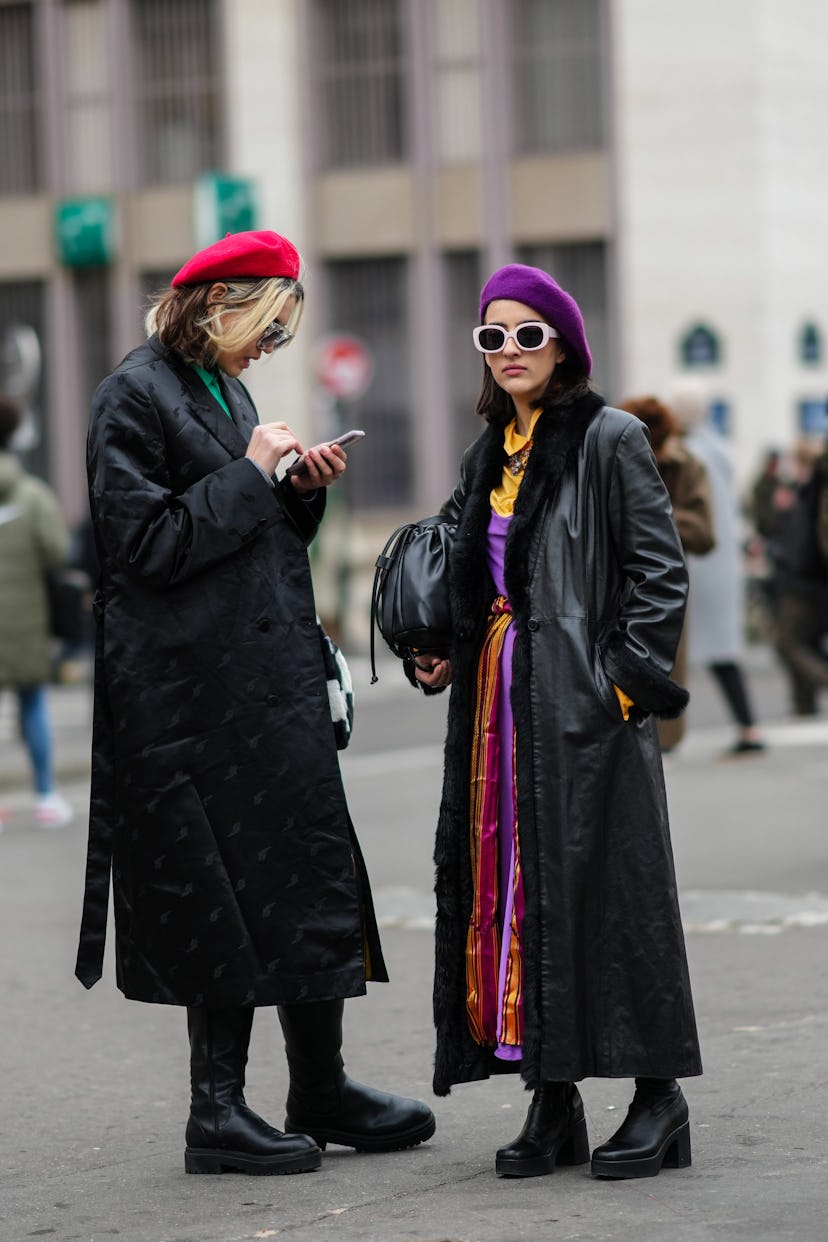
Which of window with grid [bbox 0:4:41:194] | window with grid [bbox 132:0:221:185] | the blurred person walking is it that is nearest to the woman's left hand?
the blurred person walking

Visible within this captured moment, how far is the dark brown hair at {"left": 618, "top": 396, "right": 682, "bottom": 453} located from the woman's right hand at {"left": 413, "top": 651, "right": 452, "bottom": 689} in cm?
402

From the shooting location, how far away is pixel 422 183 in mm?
27094

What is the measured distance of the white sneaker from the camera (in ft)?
38.8

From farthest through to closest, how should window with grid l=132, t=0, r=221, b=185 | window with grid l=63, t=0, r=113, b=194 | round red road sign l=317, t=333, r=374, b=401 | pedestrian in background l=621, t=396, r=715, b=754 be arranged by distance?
window with grid l=63, t=0, r=113, b=194, window with grid l=132, t=0, r=221, b=185, round red road sign l=317, t=333, r=374, b=401, pedestrian in background l=621, t=396, r=715, b=754

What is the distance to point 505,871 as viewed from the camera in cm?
507

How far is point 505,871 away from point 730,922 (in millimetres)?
3425

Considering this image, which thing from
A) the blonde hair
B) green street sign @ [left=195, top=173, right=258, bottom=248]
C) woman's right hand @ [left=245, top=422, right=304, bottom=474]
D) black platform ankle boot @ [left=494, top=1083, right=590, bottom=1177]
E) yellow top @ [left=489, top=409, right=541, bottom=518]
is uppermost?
green street sign @ [left=195, top=173, right=258, bottom=248]

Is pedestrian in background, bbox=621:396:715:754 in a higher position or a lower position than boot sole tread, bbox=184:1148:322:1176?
higher

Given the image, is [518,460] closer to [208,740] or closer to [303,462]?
[303,462]

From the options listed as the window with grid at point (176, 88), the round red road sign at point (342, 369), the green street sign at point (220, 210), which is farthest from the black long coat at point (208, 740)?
the window with grid at point (176, 88)

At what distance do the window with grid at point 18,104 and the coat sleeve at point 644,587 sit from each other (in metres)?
24.4

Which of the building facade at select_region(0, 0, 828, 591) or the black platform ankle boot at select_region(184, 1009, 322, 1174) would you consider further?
the building facade at select_region(0, 0, 828, 591)

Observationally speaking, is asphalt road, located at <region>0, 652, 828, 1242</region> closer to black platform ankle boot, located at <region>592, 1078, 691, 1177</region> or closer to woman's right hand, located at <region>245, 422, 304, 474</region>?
black platform ankle boot, located at <region>592, 1078, 691, 1177</region>

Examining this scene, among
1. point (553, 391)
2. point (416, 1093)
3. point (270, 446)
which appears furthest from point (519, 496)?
point (416, 1093)
